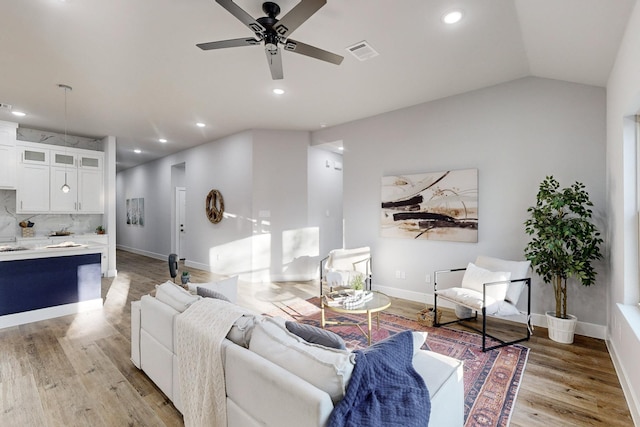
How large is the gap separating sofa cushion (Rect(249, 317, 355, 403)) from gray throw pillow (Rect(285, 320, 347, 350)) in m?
0.07

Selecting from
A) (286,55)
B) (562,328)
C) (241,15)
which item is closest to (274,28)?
(241,15)

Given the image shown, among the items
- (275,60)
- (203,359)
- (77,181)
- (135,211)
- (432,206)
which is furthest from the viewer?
(135,211)

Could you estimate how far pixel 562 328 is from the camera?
312 cm

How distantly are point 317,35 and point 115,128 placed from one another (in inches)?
194

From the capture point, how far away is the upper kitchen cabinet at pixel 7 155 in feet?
16.7

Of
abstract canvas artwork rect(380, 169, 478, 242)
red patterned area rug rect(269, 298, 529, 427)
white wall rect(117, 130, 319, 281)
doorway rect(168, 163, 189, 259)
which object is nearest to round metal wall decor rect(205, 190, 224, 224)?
white wall rect(117, 130, 319, 281)

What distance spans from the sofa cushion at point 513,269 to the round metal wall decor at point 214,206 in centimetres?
504

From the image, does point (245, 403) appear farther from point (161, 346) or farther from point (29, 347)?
point (29, 347)

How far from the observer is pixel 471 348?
302 centimetres

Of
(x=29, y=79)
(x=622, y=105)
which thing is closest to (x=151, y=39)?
(x=29, y=79)

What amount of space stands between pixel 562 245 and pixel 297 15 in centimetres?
325

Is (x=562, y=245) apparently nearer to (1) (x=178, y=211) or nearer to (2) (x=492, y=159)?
(2) (x=492, y=159)

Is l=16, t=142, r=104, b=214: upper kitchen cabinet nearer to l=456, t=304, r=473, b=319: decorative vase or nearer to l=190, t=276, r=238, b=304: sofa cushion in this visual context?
l=190, t=276, r=238, b=304: sofa cushion

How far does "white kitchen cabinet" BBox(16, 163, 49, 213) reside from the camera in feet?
17.6
